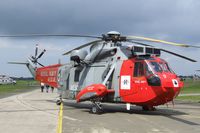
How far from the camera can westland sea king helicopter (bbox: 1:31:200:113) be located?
17.0 metres

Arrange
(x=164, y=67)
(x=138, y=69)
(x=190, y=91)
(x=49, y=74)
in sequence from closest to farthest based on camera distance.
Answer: (x=164, y=67)
(x=138, y=69)
(x=49, y=74)
(x=190, y=91)

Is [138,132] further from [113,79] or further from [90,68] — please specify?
[90,68]

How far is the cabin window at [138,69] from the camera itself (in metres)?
17.6

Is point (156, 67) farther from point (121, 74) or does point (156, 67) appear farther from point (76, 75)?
point (76, 75)

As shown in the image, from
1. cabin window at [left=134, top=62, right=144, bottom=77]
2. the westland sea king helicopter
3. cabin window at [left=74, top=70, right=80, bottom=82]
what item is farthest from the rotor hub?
cabin window at [left=74, top=70, right=80, bottom=82]

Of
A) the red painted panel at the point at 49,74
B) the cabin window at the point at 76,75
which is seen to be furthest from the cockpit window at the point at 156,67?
the red painted panel at the point at 49,74

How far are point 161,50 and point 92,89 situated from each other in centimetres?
418

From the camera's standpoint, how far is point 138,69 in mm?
17797

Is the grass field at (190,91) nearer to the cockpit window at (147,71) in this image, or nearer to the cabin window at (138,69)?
the cabin window at (138,69)

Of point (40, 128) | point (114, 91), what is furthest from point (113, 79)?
point (40, 128)

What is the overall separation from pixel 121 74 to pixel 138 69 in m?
1.23

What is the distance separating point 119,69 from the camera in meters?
18.9

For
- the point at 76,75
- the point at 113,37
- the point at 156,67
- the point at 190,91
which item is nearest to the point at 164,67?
the point at 156,67

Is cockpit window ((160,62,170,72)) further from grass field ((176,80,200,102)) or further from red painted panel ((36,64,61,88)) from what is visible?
grass field ((176,80,200,102))
